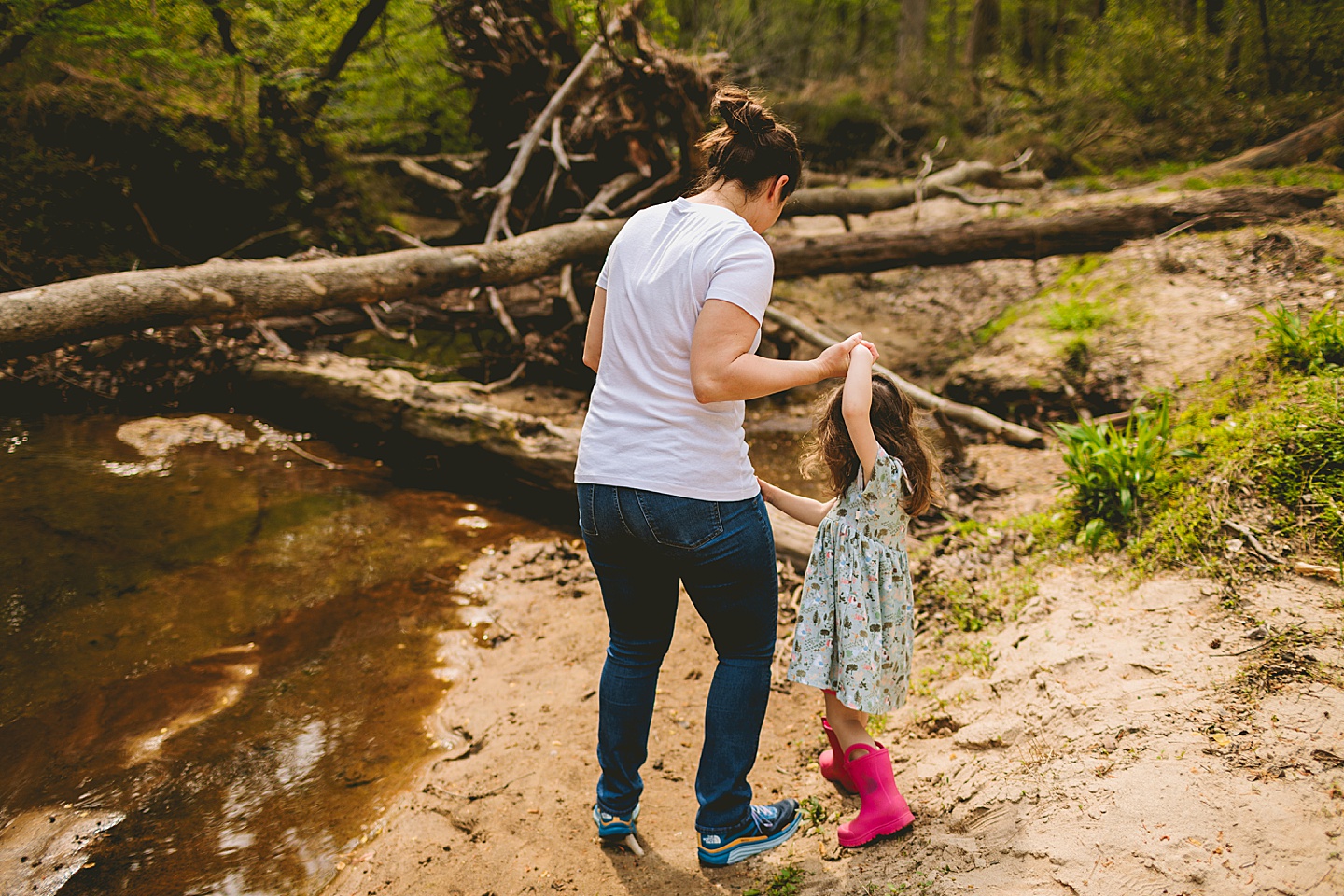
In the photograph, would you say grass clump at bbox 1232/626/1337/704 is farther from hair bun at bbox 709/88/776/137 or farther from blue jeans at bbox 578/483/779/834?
hair bun at bbox 709/88/776/137

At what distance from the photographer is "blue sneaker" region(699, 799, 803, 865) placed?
7.53 feet

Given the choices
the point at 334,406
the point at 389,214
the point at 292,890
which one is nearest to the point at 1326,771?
the point at 292,890

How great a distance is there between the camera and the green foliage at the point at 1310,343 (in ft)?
11.6

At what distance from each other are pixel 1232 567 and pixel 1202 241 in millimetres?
4678

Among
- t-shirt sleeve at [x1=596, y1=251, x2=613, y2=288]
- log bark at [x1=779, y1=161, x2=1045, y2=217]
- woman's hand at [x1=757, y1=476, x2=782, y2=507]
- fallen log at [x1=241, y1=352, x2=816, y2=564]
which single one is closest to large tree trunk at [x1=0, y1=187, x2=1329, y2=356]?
fallen log at [x1=241, y1=352, x2=816, y2=564]

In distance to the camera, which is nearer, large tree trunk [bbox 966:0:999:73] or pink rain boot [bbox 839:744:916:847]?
pink rain boot [bbox 839:744:916:847]

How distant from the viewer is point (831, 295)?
871 centimetres

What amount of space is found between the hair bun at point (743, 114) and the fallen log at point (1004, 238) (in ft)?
15.3

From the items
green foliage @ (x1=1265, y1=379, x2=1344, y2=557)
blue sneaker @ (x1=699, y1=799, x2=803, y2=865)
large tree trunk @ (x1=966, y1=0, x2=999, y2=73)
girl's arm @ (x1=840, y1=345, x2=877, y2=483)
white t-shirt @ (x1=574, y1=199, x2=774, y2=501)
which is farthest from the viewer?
large tree trunk @ (x1=966, y1=0, x2=999, y2=73)

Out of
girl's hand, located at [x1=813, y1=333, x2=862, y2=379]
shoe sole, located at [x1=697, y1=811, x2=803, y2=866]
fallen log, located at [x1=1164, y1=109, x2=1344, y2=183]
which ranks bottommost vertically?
shoe sole, located at [x1=697, y1=811, x2=803, y2=866]

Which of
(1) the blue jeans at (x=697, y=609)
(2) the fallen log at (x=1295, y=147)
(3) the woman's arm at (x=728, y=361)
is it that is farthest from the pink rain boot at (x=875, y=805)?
(2) the fallen log at (x=1295, y=147)

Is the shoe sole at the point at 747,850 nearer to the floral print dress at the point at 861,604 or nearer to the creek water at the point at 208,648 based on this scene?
the floral print dress at the point at 861,604

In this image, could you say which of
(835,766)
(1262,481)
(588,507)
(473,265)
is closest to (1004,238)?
(1262,481)

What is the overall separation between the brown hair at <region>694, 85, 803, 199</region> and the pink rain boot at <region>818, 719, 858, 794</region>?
5.71 ft
